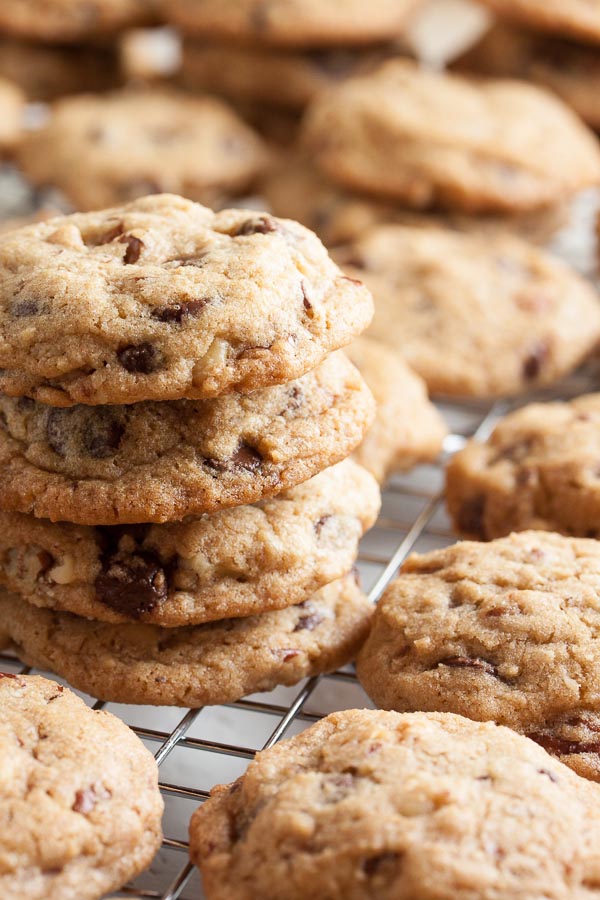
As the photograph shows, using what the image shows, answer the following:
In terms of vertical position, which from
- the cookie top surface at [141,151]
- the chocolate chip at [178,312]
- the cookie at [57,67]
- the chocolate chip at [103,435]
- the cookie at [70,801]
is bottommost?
the cookie at [57,67]

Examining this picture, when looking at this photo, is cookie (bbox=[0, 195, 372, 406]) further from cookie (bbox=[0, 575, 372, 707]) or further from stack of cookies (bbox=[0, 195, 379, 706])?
cookie (bbox=[0, 575, 372, 707])

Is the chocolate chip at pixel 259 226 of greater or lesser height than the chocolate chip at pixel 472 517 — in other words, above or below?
above

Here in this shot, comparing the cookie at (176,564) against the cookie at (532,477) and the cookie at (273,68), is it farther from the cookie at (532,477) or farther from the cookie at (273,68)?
the cookie at (273,68)

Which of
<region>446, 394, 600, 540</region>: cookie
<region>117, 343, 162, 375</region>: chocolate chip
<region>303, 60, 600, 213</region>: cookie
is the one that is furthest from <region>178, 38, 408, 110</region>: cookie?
<region>117, 343, 162, 375</region>: chocolate chip

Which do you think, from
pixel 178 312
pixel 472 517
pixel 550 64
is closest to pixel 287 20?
pixel 550 64

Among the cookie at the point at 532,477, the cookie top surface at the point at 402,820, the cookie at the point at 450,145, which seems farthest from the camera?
the cookie at the point at 450,145

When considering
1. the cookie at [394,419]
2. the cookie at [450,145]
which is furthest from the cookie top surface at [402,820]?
the cookie at [450,145]

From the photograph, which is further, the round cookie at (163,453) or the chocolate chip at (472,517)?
the chocolate chip at (472,517)

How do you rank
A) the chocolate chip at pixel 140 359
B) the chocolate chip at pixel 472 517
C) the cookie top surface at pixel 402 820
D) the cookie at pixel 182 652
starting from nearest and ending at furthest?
the cookie top surface at pixel 402 820 → the chocolate chip at pixel 140 359 → the cookie at pixel 182 652 → the chocolate chip at pixel 472 517

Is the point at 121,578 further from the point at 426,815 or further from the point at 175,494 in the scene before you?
the point at 426,815
